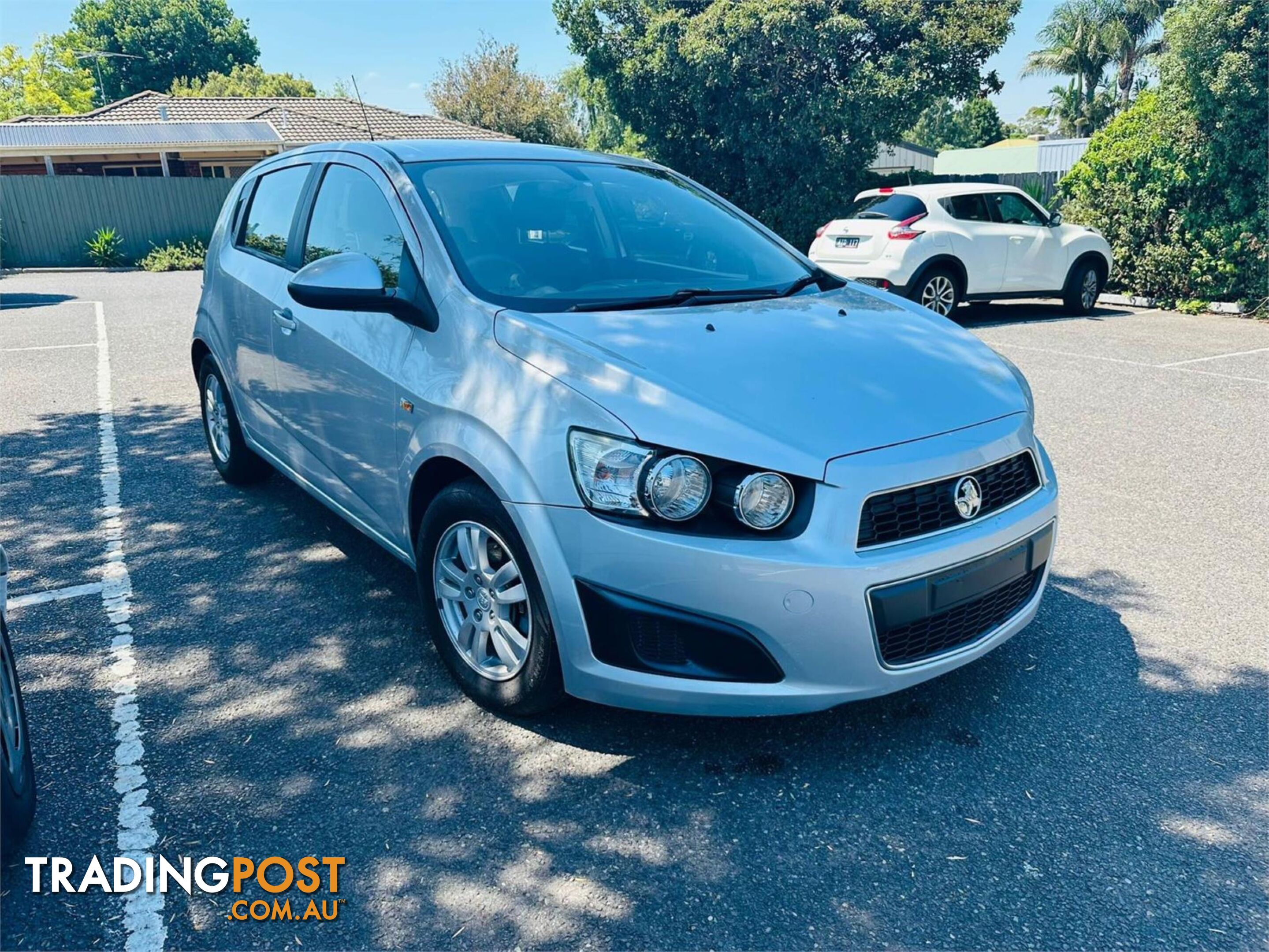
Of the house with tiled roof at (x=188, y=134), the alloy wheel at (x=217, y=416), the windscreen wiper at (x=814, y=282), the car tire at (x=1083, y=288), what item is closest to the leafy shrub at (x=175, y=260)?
the house with tiled roof at (x=188, y=134)

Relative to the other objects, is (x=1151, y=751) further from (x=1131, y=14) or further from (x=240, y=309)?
(x=1131, y=14)

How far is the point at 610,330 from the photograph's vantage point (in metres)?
2.98

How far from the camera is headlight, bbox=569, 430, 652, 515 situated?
2.58 m

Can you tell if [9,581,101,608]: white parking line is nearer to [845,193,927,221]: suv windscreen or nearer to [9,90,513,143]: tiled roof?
[845,193,927,221]: suv windscreen

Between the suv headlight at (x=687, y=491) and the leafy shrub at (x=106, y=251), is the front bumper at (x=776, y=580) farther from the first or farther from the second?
the leafy shrub at (x=106, y=251)

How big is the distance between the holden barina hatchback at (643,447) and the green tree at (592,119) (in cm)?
3882

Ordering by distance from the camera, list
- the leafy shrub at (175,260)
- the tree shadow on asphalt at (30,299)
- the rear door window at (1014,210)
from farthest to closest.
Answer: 1. the leafy shrub at (175,260)
2. the tree shadow on asphalt at (30,299)
3. the rear door window at (1014,210)

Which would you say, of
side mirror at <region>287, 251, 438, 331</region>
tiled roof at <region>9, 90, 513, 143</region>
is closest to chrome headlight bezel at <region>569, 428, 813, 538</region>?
side mirror at <region>287, 251, 438, 331</region>

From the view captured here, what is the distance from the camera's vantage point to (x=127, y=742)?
118 inches

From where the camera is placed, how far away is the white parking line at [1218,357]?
29.5 feet

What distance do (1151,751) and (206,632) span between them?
3360 millimetres

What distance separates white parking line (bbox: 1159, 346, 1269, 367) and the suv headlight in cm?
784

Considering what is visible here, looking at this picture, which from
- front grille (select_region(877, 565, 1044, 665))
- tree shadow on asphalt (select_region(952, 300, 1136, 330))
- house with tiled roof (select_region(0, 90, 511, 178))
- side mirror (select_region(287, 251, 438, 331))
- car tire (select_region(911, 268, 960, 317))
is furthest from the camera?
house with tiled roof (select_region(0, 90, 511, 178))

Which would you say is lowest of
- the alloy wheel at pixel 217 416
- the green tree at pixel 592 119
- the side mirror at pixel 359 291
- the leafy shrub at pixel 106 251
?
the alloy wheel at pixel 217 416
